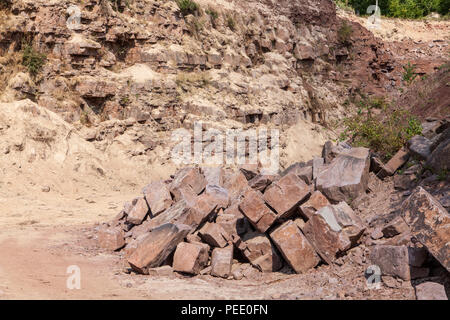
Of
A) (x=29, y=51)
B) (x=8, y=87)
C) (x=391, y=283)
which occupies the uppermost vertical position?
(x=391, y=283)

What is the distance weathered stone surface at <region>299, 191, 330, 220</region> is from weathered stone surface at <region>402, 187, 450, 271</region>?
1204 millimetres

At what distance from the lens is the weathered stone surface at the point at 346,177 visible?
550cm

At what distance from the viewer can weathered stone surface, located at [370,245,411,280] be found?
159 inches

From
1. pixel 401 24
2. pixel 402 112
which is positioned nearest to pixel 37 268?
pixel 402 112

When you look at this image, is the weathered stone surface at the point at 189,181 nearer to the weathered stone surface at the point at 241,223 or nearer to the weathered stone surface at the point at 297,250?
the weathered stone surface at the point at 241,223

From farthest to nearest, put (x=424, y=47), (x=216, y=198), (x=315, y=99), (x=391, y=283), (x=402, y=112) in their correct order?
(x=424, y=47) → (x=315, y=99) → (x=402, y=112) → (x=216, y=198) → (x=391, y=283)

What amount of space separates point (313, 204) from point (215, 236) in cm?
129

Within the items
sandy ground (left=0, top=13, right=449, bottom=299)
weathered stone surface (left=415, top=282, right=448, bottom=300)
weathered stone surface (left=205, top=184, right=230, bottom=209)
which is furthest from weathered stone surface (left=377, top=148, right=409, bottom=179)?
weathered stone surface (left=415, top=282, right=448, bottom=300)

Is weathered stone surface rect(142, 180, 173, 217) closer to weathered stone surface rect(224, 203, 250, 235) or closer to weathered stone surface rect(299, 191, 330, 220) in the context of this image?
weathered stone surface rect(224, 203, 250, 235)

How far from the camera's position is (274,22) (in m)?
18.8

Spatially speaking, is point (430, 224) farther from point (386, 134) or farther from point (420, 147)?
point (386, 134)

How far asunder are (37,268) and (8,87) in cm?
748

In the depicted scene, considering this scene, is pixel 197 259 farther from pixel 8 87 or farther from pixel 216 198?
pixel 8 87

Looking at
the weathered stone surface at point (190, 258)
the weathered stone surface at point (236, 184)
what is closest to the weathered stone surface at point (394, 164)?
the weathered stone surface at point (236, 184)
